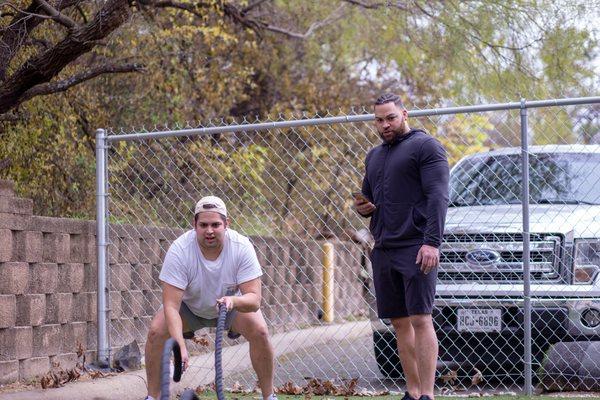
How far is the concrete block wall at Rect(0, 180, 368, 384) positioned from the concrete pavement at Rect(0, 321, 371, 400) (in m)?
0.43

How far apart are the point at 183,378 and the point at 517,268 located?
8.91ft

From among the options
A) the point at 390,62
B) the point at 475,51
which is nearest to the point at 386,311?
the point at 475,51

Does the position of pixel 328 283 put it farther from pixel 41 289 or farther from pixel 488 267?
pixel 41 289

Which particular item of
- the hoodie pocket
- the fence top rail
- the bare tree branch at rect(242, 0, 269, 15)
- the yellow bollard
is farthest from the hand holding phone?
the bare tree branch at rect(242, 0, 269, 15)

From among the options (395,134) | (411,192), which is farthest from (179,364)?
(395,134)

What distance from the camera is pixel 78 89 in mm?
10469

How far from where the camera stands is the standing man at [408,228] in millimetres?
5930

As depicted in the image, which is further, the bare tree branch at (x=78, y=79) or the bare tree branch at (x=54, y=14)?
the bare tree branch at (x=78, y=79)

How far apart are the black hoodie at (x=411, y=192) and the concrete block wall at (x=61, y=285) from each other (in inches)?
107

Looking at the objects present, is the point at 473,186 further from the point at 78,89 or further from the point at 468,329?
the point at 78,89

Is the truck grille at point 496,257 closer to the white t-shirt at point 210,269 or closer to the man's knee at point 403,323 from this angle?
the man's knee at point 403,323

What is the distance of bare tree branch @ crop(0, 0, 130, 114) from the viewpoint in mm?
7602

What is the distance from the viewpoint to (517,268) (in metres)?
7.29

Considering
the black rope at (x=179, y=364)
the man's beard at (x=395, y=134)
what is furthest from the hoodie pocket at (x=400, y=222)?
the black rope at (x=179, y=364)
